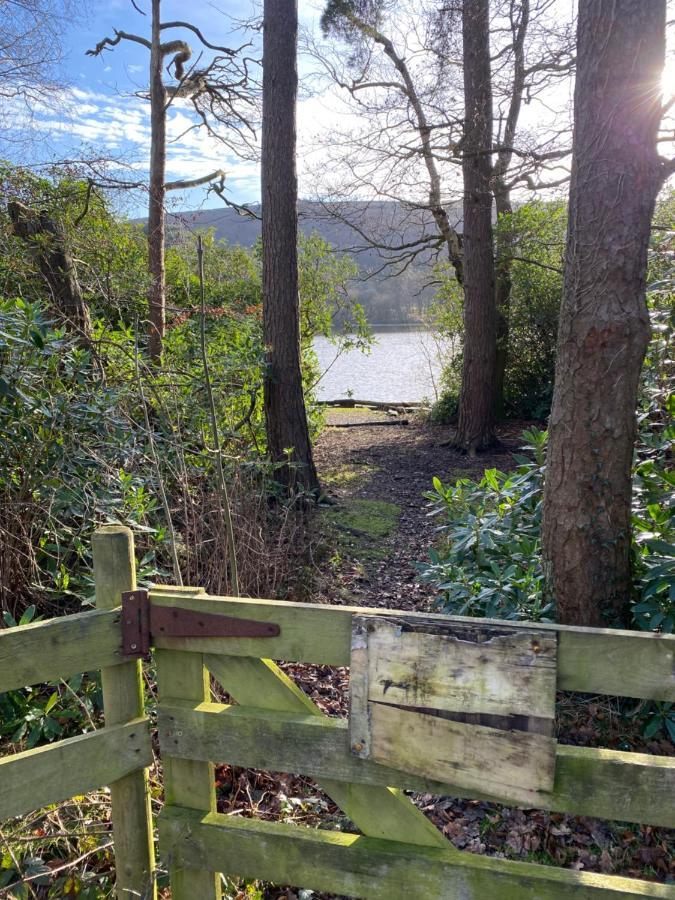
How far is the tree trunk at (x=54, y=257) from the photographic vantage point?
4.87m

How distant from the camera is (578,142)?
3137 mm

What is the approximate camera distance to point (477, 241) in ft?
35.1

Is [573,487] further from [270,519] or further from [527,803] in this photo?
[270,519]

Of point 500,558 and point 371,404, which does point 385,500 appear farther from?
point 371,404

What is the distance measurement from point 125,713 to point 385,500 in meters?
6.24

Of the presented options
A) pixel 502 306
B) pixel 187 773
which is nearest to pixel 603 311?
pixel 187 773

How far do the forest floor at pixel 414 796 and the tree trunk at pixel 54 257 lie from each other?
2.89 meters

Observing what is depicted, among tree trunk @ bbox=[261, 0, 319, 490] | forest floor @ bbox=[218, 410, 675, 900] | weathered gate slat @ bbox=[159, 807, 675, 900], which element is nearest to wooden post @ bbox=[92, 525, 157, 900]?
weathered gate slat @ bbox=[159, 807, 675, 900]

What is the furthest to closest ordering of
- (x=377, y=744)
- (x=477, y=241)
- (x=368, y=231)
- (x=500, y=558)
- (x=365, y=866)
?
(x=368, y=231), (x=477, y=241), (x=500, y=558), (x=365, y=866), (x=377, y=744)

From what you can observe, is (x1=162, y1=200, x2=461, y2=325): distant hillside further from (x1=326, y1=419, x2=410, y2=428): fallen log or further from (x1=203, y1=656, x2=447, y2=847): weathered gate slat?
(x1=203, y1=656, x2=447, y2=847): weathered gate slat

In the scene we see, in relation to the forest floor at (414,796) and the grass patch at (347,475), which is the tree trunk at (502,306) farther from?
the forest floor at (414,796)

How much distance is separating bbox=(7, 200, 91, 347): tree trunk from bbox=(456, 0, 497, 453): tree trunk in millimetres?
6982

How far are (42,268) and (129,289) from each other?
685 millimetres

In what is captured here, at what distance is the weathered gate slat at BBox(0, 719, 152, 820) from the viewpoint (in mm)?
1821
